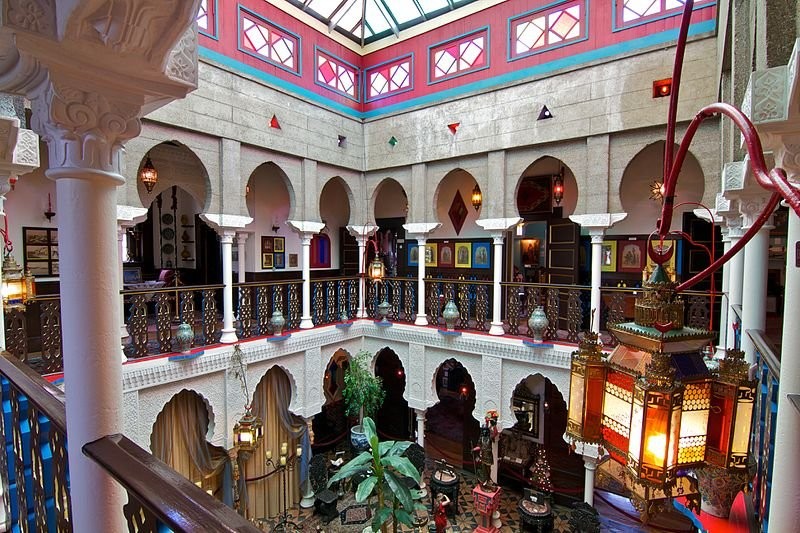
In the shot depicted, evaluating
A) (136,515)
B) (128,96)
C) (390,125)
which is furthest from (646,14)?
(136,515)

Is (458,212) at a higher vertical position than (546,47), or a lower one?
lower

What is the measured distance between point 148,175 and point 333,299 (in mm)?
4016

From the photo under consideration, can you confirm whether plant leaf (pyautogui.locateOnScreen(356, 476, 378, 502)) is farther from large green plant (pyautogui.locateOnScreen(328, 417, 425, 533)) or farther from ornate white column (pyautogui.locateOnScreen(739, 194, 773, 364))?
ornate white column (pyautogui.locateOnScreen(739, 194, 773, 364))

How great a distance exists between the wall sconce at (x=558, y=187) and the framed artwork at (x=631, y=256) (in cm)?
151

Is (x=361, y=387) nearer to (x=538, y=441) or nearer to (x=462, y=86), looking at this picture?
(x=538, y=441)

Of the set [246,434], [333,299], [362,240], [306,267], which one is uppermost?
[362,240]

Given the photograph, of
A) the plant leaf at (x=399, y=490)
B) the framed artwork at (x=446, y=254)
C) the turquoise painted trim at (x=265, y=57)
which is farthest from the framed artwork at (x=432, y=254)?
the plant leaf at (x=399, y=490)

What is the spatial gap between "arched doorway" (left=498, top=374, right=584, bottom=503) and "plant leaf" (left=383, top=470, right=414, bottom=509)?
434 centimetres

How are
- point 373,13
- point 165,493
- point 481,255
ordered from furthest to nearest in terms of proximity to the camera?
1. point 481,255
2. point 373,13
3. point 165,493

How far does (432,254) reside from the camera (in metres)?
11.1

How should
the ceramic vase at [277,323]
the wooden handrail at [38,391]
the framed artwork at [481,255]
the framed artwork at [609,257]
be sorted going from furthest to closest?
the framed artwork at [481,255] < the framed artwork at [609,257] < the ceramic vase at [277,323] < the wooden handrail at [38,391]

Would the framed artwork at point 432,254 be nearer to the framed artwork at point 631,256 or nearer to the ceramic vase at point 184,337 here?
the framed artwork at point 631,256

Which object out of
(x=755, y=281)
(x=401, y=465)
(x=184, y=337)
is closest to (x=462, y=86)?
(x=755, y=281)

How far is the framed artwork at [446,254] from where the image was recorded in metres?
10.7
